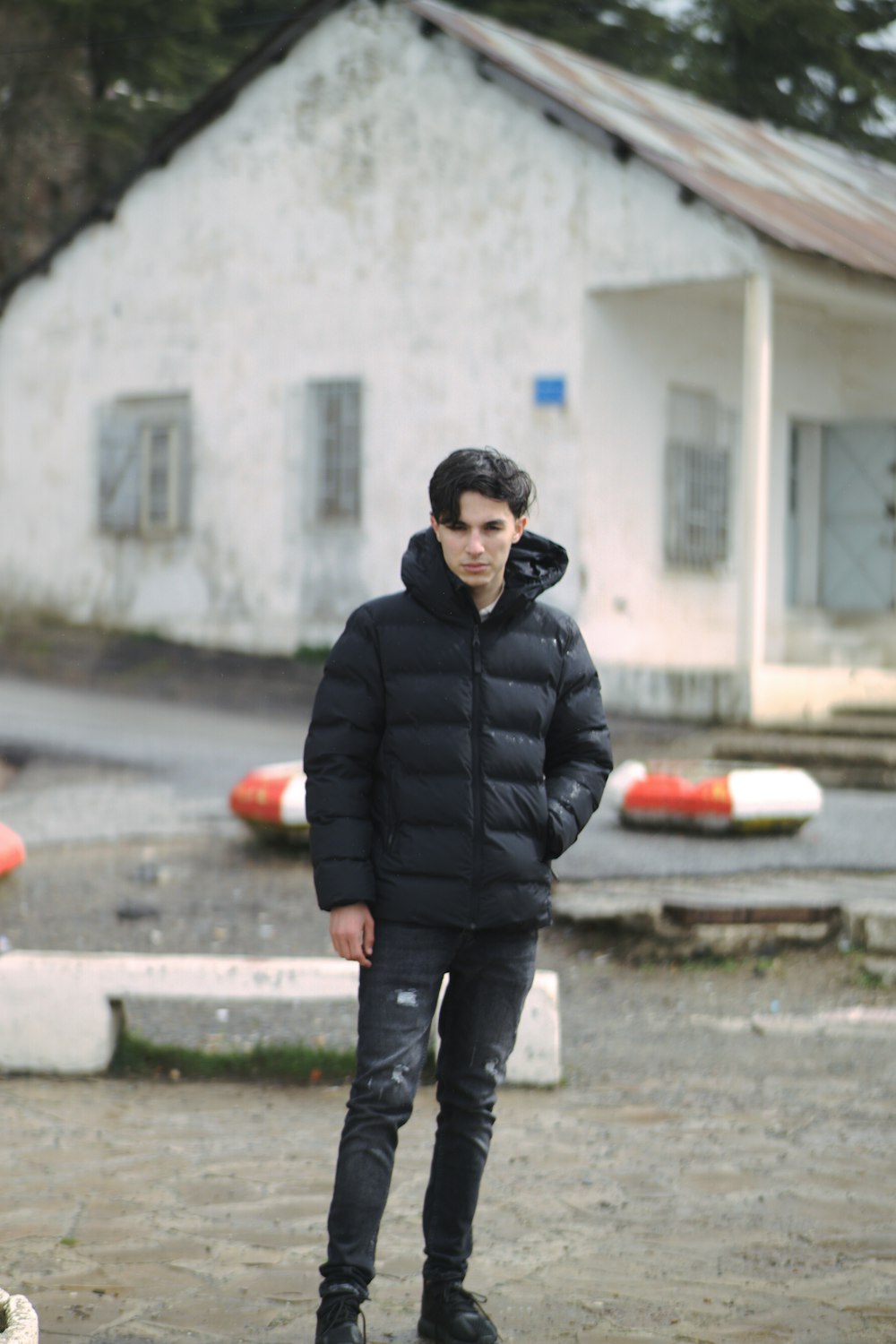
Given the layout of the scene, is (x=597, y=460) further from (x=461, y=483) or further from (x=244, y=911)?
(x=461, y=483)

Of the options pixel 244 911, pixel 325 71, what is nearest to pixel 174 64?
pixel 325 71

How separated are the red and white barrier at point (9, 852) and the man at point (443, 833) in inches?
177

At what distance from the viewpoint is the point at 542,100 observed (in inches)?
590

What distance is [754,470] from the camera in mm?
13766

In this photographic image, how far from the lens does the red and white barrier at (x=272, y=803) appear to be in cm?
907

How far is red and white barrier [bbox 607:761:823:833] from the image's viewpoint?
381 inches

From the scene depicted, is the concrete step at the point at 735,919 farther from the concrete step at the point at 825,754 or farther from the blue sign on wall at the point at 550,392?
the blue sign on wall at the point at 550,392

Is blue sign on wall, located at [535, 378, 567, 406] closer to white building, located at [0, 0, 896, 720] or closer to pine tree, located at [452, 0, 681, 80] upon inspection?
white building, located at [0, 0, 896, 720]

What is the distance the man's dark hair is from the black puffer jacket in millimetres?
105

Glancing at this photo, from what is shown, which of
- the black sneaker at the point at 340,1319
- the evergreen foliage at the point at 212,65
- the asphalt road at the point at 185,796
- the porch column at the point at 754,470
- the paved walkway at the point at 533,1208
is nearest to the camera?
the black sneaker at the point at 340,1319

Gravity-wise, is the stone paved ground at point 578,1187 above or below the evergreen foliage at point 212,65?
below

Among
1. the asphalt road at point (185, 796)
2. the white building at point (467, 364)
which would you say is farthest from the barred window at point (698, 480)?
the asphalt road at point (185, 796)

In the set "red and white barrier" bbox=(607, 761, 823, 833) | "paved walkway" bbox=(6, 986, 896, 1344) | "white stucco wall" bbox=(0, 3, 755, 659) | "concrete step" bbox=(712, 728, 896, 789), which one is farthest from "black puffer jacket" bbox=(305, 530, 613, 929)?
"white stucco wall" bbox=(0, 3, 755, 659)

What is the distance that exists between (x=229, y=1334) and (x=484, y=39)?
1366cm
